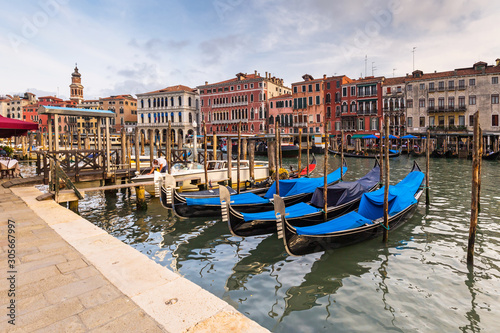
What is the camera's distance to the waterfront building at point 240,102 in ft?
150

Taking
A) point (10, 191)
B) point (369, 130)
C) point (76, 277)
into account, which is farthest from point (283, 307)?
point (369, 130)

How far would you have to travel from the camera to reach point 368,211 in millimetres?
7484

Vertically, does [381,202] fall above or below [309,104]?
below

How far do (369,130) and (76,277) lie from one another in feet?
130

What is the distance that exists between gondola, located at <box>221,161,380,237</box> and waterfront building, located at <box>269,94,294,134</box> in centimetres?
3522

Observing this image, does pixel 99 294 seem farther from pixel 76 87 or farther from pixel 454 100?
pixel 76 87

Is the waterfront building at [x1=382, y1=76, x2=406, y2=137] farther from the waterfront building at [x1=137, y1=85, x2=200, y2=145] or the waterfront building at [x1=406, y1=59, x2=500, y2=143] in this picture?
the waterfront building at [x1=137, y1=85, x2=200, y2=145]

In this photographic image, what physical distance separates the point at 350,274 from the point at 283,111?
1564 inches

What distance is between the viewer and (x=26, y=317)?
2.62m

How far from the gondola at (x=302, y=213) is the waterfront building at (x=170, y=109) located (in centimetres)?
4430

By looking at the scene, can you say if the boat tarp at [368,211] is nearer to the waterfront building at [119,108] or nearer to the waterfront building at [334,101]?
the waterfront building at [334,101]

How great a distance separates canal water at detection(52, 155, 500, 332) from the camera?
4.21m

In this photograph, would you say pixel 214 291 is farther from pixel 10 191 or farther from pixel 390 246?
pixel 10 191

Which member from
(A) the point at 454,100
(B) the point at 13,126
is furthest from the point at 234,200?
(A) the point at 454,100
